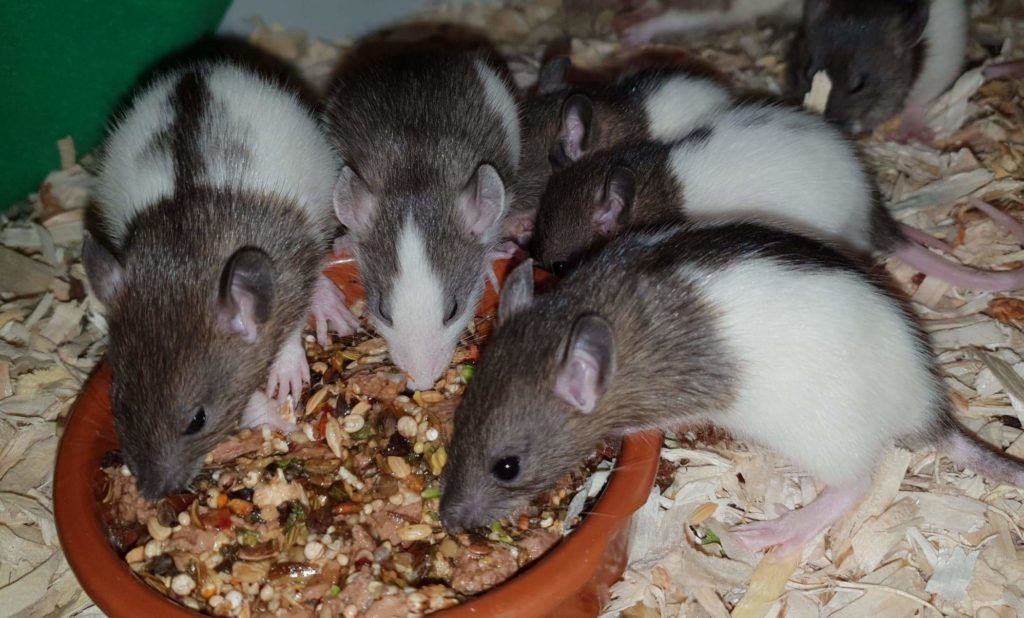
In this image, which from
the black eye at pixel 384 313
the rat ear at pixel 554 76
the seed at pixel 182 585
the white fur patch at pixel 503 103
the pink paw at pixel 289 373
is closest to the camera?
the seed at pixel 182 585

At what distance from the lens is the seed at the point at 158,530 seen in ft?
11.5

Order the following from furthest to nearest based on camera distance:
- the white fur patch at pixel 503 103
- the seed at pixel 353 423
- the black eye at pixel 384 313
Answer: the white fur patch at pixel 503 103, the black eye at pixel 384 313, the seed at pixel 353 423

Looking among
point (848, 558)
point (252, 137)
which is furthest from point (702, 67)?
point (848, 558)

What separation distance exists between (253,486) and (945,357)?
9.78 ft

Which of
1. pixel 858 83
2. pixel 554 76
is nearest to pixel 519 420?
pixel 554 76

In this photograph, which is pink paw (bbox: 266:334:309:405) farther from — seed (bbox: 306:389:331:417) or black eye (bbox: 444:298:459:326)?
black eye (bbox: 444:298:459:326)

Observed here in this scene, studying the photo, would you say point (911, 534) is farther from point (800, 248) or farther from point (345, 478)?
point (345, 478)

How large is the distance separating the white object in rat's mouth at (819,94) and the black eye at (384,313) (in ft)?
8.68

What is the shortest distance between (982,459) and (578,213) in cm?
188

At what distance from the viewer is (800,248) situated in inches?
140

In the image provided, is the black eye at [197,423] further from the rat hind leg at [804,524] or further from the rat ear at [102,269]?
the rat hind leg at [804,524]

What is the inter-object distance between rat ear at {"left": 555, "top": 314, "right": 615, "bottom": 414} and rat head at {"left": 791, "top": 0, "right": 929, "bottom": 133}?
2909 mm

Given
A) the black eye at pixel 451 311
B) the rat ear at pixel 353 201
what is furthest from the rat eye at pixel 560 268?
the rat ear at pixel 353 201

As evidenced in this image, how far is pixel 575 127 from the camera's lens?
4680 millimetres
